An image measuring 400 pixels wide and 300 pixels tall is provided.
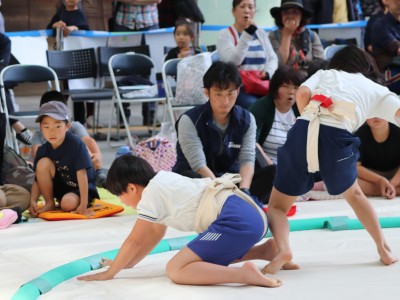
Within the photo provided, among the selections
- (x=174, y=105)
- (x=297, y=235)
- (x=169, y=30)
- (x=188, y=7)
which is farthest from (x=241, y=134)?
(x=188, y=7)

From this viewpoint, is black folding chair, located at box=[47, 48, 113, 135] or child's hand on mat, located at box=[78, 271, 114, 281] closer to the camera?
child's hand on mat, located at box=[78, 271, 114, 281]

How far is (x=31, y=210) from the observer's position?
4.23 meters

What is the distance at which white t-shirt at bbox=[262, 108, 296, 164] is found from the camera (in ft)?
15.7

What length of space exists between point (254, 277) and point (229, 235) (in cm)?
16

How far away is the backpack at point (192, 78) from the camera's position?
5875 mm

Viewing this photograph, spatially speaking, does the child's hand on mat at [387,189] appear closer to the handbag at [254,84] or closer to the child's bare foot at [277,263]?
the handbag at [254,84]

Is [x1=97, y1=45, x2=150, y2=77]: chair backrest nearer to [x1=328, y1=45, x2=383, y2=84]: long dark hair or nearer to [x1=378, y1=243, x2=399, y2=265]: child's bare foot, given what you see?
[x1=328, y1=45, x2=383, y2=84]: long dark hair

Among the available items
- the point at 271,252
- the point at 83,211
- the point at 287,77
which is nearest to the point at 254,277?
the point at 271,252

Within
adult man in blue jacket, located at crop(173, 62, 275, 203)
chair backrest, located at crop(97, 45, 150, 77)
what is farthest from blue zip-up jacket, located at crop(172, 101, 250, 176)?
chair backrest, located at crop(97, 45, 150, 77)

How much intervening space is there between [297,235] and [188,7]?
16.6 ft

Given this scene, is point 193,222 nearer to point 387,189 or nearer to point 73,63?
point 387,189

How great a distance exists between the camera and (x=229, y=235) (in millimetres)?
2721

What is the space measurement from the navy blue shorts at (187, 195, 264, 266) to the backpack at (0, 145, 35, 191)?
1850 millimetres

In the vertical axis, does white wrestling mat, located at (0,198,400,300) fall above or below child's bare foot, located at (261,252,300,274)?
below
